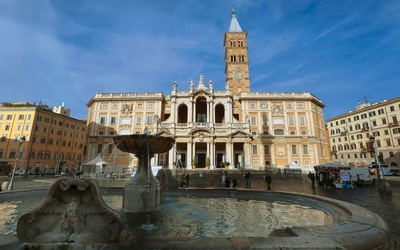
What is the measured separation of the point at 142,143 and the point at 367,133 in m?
59.3

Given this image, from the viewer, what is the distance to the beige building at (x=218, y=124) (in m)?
35.9

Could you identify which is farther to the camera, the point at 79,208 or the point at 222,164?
the point at 222,164

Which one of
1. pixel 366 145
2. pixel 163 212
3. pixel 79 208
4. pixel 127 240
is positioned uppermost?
pixel 366 145

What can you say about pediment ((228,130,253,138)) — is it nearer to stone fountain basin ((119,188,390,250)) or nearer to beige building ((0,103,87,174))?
stone fountain basin ((119,188,390,250))

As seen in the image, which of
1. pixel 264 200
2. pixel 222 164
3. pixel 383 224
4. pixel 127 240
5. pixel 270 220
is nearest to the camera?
pixel 127 240

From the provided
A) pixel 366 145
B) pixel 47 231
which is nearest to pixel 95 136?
pixel 47 231

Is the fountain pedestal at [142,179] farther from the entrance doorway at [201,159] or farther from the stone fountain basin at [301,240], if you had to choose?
the entrance doorway at [201,159]

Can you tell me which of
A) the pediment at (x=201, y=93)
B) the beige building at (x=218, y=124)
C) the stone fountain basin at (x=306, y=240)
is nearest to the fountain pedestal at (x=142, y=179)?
the stone fountain basin at (x=306, y=240)

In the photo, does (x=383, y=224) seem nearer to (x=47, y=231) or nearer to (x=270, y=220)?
(x=270, y=220)

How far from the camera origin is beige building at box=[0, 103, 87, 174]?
40.5 meters

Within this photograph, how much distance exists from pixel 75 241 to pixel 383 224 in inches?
205

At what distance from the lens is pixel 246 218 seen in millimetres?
5891

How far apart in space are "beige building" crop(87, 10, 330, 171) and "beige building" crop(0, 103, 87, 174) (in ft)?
30.2

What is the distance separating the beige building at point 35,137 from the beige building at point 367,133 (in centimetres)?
6569
